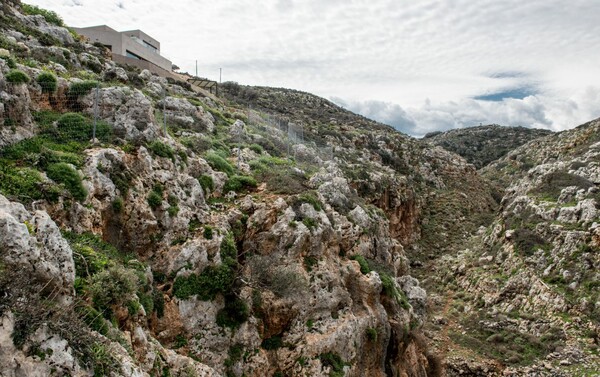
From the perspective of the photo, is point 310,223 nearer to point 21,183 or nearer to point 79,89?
point 21,183

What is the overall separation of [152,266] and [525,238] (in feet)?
89.0

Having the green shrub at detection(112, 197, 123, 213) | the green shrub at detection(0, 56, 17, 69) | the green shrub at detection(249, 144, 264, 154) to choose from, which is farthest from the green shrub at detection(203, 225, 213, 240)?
the green shrub at detection(249, 144, 264, 154)

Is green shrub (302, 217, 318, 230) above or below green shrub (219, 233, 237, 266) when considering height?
above

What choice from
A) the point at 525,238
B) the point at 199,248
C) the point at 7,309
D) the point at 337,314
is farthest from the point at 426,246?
the point at 7,309

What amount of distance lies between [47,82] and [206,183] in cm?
590

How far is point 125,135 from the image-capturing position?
12.7 metres

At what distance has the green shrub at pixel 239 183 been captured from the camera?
49.3 ft

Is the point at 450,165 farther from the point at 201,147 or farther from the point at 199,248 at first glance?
the point at 199,248

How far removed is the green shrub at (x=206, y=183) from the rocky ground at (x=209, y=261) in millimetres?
73

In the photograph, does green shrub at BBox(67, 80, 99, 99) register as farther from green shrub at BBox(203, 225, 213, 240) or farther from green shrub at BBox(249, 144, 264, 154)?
green shrub at BBox(249, 144, 264, 154)

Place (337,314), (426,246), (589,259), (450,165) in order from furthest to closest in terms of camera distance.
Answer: (450,165) < (426,246) < (589,259) < (337,314)

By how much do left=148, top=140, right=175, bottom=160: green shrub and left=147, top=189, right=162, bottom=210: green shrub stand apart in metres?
1.64

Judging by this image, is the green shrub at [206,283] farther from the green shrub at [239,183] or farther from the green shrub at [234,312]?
the green shrub at [239,183]

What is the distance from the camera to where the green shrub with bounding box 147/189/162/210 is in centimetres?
1159
